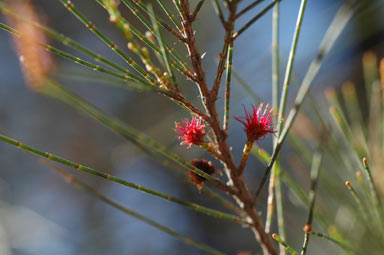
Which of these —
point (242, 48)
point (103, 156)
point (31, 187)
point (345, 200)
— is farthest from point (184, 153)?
point (31, 187)

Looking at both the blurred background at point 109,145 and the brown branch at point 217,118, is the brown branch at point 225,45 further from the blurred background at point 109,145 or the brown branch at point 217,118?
the blurred background at point 109,145

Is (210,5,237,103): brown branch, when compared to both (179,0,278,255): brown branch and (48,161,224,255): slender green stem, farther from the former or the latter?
(48,161,224,255): slender green stem

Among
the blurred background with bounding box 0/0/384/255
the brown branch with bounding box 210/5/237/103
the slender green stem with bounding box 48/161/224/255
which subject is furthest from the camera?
the blurred background with bounding box 0/0/384/255

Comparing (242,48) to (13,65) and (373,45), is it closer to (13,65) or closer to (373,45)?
(373,45)

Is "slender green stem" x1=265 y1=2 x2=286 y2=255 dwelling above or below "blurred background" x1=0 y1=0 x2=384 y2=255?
below

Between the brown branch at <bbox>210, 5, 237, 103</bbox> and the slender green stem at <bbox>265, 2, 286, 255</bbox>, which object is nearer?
the brown branch at <bbox>210, 5, 237, 103</bbox>

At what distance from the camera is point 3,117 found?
6.40 feet

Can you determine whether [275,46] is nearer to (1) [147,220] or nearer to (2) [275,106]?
(2) [275,106]

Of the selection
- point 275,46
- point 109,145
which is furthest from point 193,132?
point 109,145

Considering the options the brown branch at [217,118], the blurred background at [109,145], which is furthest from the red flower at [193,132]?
the blurred background at [109,145]

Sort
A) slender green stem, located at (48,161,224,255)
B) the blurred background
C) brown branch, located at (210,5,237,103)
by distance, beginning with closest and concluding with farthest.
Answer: brown branch, located at (210,5,237,103) < slender green stem, located at (48,161,224,255) < the blurred background

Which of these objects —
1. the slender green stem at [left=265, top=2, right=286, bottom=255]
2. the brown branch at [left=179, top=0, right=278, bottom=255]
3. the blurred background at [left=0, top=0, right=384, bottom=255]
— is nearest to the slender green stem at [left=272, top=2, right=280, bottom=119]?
the slender green stem at [left=265, top=2, right=286, bottom=255]

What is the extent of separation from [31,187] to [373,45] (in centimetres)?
175

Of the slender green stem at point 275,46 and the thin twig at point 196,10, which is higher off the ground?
the slender green stem at point 275,46
